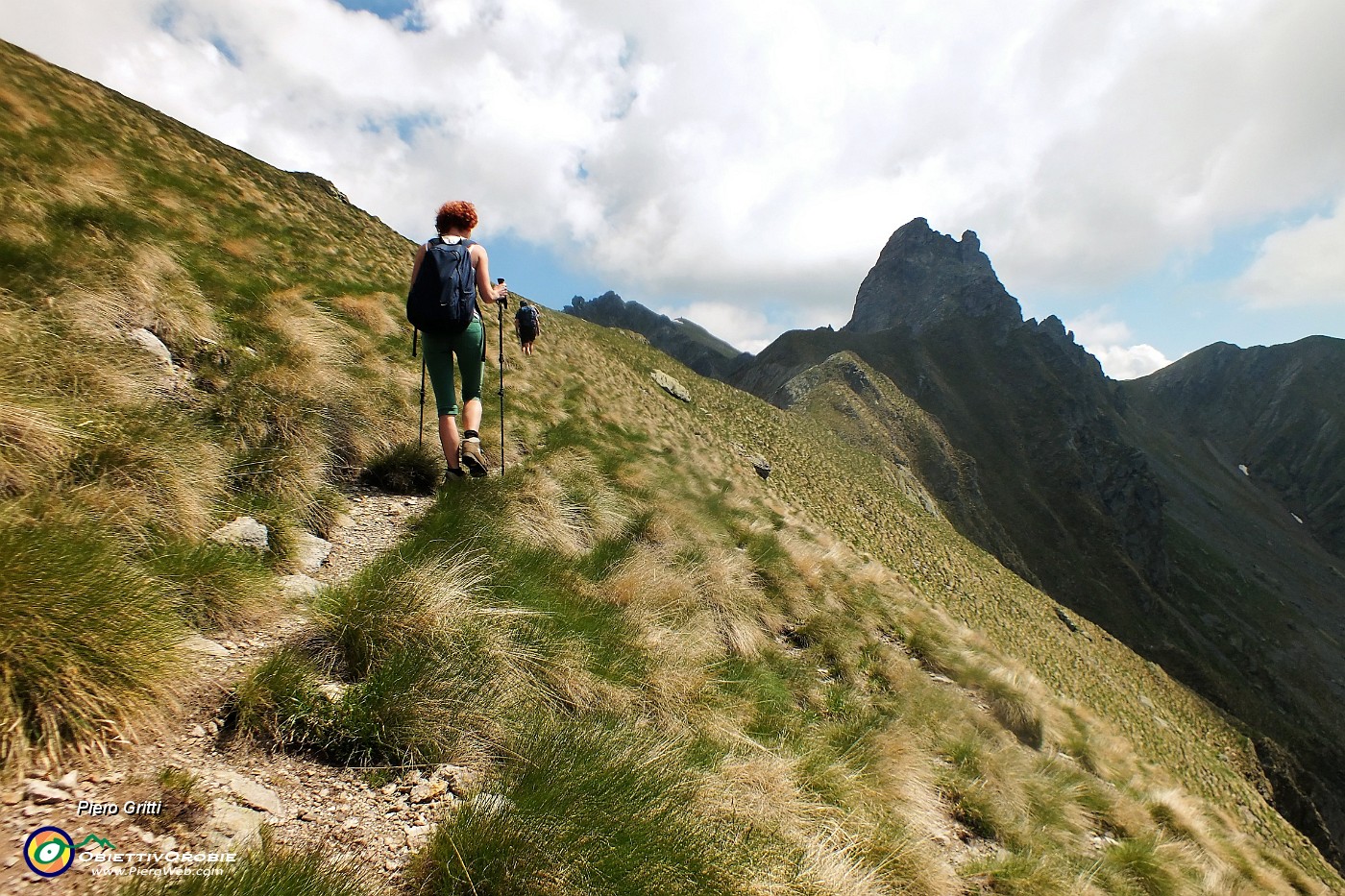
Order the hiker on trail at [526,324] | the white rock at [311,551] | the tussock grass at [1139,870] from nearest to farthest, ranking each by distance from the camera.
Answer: the white rock at [311,551], the tussock grass at [1139,870], the hiker on trail at [526,324]

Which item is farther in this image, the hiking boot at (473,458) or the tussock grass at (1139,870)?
the hiking boot at (473,458)

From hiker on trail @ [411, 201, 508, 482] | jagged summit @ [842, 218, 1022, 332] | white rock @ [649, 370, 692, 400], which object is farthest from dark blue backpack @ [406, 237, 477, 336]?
jagged summit @ [842, 218, 1022, 332]

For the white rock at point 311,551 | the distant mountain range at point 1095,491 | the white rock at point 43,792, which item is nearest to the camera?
the white rock at point 43,792

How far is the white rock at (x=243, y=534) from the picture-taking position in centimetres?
340

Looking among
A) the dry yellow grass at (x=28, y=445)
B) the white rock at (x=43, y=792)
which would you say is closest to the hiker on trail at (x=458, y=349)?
the dry yellow grass at (x=28, y=445)

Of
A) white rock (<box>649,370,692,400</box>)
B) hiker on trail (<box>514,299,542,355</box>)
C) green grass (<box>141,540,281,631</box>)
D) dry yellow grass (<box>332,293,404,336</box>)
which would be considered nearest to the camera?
green grass (<box>141,540,281,631</box>)

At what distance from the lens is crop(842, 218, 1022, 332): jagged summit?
14125 cm

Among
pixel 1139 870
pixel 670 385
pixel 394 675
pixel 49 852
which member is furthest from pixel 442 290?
pixel 670 385

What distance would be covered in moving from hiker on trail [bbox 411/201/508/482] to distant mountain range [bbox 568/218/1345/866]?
56.5 m

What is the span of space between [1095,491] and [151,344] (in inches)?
5023

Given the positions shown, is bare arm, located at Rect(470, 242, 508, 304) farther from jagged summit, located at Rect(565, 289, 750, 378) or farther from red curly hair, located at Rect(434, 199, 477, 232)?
jagged summit, located at Rect(565, 289, 750, 378)

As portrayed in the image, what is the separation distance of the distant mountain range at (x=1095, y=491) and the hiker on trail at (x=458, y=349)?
5653cm

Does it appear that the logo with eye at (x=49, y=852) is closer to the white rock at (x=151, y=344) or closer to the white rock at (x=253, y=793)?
the white rock at (x=253, y=793)

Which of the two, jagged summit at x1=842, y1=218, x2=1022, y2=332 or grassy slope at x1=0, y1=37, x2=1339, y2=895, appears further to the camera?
jagged summit at x1=842, y1=218, x2=1022, y2=332
